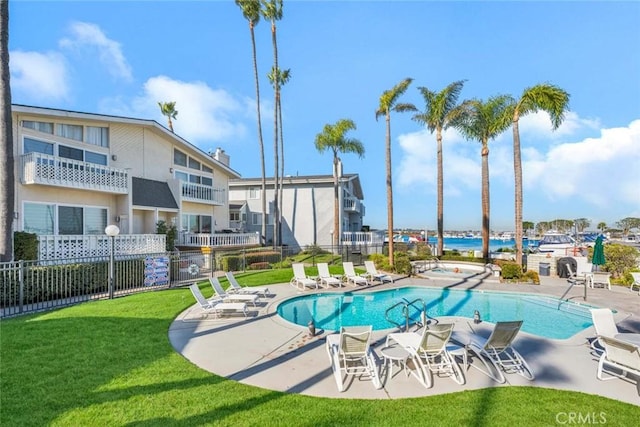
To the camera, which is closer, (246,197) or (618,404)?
(618,404)

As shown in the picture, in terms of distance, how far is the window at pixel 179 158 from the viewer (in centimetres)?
2372

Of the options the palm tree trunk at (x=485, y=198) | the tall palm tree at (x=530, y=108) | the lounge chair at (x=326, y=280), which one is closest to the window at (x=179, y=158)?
the lounge chair at (x=326, y=280)

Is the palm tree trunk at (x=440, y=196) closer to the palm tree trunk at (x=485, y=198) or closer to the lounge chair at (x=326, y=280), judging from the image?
the palm tree trunk at (x=485, y=198)

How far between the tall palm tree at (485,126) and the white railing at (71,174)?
73.4 ft

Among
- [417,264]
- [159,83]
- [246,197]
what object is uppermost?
[159,83]

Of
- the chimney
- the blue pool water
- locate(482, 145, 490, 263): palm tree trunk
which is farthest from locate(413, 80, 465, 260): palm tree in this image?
the chimney

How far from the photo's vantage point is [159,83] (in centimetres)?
2669

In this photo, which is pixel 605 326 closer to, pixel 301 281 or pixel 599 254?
pixel 301 281

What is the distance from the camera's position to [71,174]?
15.8m

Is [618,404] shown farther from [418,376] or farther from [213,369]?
[213,369]

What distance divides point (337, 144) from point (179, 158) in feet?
42.6

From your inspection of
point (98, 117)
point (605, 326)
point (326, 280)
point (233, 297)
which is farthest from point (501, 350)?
point (98, 117)

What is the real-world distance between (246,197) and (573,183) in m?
28.8

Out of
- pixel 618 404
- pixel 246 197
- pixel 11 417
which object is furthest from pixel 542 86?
pixel 246 197
